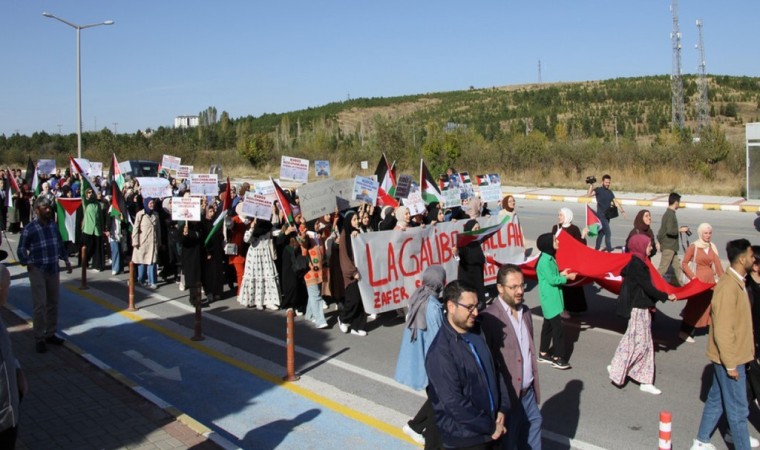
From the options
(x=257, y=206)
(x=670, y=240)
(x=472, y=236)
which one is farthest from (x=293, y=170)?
(x=670, y=240)

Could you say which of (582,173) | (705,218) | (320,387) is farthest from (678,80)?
(320,387)

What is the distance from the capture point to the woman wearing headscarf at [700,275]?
895 centimetres

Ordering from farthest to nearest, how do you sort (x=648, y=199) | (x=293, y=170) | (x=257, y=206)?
(x=648, y=199), (x=293, y=170), (x=257, y=206)

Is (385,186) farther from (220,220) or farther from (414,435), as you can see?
(414,435)

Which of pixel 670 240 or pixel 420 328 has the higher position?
pixel 670 240

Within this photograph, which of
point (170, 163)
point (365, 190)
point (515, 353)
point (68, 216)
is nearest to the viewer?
point (515, 353)

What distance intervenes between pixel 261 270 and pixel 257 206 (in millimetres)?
1124

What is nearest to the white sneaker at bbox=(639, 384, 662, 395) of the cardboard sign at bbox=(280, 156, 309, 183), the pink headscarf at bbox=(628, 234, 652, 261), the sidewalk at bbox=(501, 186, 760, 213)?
the pink headscarf at bbox=(628, 234, 652, 261)

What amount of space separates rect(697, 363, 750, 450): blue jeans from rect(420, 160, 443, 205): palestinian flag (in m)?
8.25

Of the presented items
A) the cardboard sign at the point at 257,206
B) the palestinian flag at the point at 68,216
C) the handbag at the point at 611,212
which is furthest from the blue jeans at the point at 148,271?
the handbag at the point at 611,212

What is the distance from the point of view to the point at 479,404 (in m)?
4.32

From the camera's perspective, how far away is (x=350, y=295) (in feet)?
33.2

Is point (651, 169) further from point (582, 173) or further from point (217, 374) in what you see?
point (217, 374)

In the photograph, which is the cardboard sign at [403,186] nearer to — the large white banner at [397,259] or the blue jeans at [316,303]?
the large white banner at [397,259]
